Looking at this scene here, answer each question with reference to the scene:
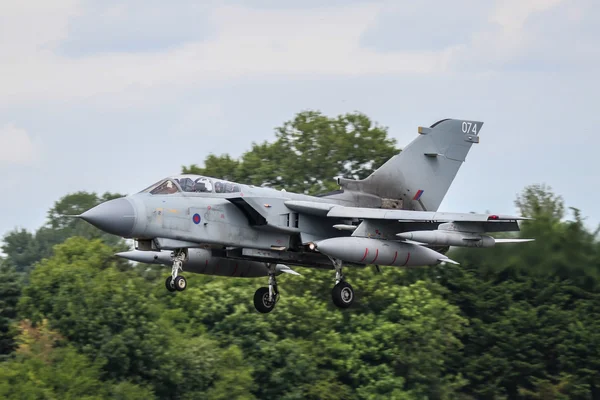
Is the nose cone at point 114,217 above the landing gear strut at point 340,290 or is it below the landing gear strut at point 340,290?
above

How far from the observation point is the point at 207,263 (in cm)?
2250

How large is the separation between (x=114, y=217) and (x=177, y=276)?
175cm

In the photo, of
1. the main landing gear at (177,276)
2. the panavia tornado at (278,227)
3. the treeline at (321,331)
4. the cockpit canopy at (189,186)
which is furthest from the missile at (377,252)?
the treeline at (321,331)

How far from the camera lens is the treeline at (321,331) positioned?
34.2m

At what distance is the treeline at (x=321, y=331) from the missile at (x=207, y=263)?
1107cm

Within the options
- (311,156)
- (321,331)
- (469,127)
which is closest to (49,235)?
(311,156)

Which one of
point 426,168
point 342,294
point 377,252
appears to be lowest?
point 342,294

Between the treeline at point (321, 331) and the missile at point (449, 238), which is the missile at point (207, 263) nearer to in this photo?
the missile at point (449, 238)

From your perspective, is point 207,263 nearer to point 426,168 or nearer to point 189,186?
point 189,186

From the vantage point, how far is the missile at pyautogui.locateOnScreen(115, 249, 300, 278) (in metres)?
22.2

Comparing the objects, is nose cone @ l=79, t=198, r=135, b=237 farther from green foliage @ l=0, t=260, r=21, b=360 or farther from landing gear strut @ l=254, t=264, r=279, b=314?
green foliage @ l=0, t=260, r=21, b=360

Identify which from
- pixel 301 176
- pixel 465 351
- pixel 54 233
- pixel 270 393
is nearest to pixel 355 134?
pixel 301 176

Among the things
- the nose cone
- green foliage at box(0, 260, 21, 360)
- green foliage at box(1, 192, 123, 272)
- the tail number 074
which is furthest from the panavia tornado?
green foliage at box(1, 192, 123, 272)

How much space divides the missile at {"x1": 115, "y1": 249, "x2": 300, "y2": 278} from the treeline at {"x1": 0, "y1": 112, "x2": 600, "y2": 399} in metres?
11.1
